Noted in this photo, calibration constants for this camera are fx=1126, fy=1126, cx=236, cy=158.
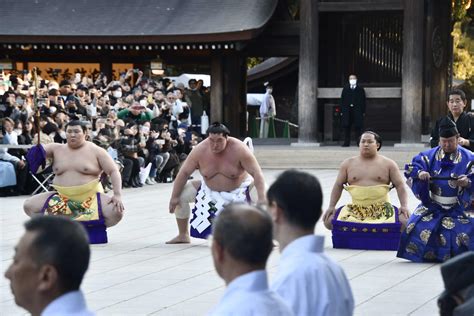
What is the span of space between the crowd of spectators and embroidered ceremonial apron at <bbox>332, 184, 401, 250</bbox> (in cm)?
576

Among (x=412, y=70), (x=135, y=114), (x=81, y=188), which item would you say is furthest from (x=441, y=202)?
(x=412, y=70)

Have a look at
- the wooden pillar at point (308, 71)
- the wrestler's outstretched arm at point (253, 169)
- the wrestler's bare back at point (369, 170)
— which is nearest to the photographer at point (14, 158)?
the wrestler's outstretched arm at point (253, 169)

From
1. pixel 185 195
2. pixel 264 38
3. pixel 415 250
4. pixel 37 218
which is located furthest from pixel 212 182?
pixel 264 38

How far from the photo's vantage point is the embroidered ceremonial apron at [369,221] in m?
8.84

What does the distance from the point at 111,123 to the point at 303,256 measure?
485 inches

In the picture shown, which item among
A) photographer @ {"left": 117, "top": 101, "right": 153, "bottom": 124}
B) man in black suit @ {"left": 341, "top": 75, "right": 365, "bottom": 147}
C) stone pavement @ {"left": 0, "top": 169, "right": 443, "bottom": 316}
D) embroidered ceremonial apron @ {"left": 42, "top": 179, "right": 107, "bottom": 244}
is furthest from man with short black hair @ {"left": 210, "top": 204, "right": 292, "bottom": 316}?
man in black suit @ {"left": 341, "top": 75, "right": 365, "bottom": 147}

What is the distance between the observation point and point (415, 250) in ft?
27.1

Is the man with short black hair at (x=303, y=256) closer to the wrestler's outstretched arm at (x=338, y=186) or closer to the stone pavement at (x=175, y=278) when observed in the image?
the stone pavement at (x=175, y=278)

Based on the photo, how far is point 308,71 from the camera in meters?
A: 20.4

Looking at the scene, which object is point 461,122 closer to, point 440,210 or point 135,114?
point 440,210

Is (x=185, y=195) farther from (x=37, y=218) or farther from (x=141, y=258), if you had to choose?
(x=37, y=218)

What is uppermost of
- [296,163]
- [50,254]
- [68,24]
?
[68,24]

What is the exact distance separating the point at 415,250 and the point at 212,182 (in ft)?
5.89

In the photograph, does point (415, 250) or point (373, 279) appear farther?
point (415, 250)
